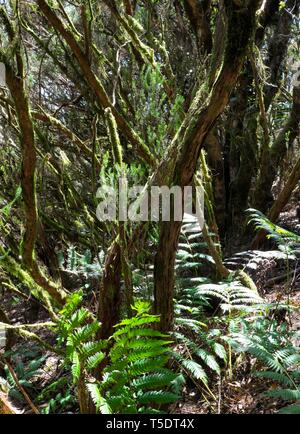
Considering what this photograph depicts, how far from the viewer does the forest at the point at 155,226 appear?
2035 millimetres

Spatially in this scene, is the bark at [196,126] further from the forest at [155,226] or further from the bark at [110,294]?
the bark at [110,294]

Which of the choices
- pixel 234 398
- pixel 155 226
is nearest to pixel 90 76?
pixel 155 226

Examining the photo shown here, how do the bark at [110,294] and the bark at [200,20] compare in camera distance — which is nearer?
the bark at [110,294]

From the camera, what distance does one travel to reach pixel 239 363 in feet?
8.79

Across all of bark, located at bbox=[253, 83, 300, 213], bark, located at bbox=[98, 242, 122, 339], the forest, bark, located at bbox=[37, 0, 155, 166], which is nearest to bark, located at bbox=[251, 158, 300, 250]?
the forest

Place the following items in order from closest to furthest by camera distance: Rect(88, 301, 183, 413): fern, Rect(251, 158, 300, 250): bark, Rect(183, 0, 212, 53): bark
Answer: Rect(88, 301, 183, 413): fern
Rect(251, 158, 300, 250): bark
Rect(183, 0, 212, 53): bark

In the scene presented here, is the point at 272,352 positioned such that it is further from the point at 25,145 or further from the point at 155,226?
the point at 25,145

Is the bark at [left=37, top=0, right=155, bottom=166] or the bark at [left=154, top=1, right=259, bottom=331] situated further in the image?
the bark at [left=37, top=0, right=155, bottom=166]

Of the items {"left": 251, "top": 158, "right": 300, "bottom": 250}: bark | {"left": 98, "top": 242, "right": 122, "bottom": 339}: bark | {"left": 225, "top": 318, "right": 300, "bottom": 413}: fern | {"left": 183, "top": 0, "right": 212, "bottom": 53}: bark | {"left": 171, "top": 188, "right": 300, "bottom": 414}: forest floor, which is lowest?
{"left": 171, "top": 188, "right": 300, "bottom": 414}: forest floor

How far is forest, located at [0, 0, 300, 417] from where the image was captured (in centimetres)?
204

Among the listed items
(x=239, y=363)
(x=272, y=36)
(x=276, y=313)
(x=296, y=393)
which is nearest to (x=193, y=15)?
(x=272, y=36)

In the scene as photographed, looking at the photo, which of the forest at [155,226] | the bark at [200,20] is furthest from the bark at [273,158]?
the bark at [200,20]

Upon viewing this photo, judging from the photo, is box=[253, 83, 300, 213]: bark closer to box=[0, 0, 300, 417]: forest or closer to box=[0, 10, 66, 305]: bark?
box=[0, 0, 300, 417]: forest

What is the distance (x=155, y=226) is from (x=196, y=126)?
0.82m
